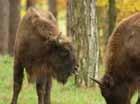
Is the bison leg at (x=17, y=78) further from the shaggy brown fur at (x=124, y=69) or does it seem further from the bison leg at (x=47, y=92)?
the shaggy brown fur at (x=124, y=69)

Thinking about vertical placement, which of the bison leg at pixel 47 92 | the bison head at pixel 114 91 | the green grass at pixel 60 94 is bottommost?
the green grass at pixel 60 94

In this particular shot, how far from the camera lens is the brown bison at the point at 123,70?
9.63 m

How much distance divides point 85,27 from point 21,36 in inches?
110

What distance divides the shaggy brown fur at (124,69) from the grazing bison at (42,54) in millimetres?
897

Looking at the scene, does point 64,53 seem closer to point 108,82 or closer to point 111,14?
point 108,82

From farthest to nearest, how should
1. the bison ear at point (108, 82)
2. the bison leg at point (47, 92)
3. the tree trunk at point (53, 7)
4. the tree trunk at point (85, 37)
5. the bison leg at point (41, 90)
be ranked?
the tree trunk at point (53, 7) → the tree trunk at point (85, 37) → the bison leg at point (47, 92) → the bison leg at point (41, 90) → the bison ear at point (108, 82)

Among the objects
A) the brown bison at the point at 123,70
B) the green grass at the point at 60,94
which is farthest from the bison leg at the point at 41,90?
the brown bison at the point at 123,70

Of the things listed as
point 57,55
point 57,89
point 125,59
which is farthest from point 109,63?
point 57,89

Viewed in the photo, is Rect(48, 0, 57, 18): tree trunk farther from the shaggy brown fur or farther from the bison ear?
the bison ear

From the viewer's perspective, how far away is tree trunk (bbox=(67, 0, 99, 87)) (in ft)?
43.6

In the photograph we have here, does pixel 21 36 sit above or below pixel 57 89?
above

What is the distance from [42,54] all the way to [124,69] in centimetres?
170

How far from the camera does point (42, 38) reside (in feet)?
34.6

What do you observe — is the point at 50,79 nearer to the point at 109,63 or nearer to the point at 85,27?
the point at 109,63
